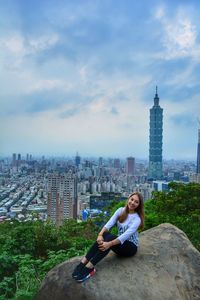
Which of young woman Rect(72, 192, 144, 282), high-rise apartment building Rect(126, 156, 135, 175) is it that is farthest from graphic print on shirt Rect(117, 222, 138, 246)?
high-rise apartment building Rect(126, 156, 135, 175)

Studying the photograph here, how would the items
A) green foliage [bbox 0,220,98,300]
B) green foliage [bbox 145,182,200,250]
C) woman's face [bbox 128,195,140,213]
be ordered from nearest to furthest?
woman's face [bbox 128,195,140,213] → green foliage [bbox 0,220,98,300] → green foliage [bbox 145,182,200,250]

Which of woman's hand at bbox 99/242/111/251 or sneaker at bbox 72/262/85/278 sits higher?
woman's hand at bbox 99/242/111/251

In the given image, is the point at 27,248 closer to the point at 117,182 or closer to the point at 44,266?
the point at 44,266

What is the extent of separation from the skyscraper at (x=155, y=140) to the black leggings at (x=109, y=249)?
2356 cm

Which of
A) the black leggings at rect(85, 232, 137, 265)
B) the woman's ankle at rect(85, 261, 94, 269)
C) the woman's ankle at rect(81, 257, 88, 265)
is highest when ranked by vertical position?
the black leggings at rect(85, 232, 137, 265)

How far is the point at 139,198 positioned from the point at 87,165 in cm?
2537

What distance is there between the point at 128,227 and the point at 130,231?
0.37ft

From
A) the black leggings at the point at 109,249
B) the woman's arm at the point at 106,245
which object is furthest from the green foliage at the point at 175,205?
the woman's arm at the point at 106,245

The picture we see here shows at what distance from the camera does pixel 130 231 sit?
5.03m

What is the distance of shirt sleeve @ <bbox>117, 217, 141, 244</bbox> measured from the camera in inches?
195

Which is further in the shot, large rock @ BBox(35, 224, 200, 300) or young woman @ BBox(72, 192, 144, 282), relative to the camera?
young woman @ BBox(72, 192, 144, 282)

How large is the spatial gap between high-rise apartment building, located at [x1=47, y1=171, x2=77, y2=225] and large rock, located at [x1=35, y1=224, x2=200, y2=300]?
31.4 feet

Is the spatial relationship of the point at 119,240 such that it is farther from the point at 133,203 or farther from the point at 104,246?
the point at 133,203

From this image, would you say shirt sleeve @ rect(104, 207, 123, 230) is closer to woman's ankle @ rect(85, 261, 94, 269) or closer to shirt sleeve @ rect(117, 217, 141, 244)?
shirt sleeve @ rect(117, 217, 141, 244)
